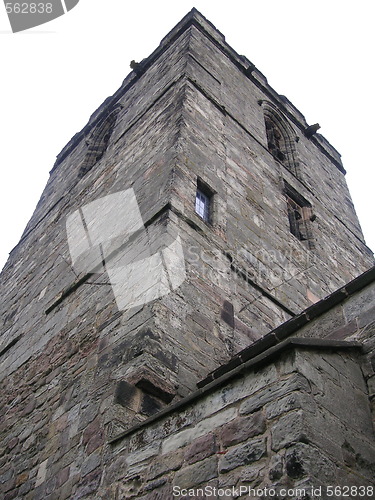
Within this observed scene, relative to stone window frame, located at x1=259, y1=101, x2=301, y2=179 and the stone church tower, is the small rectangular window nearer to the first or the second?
the stone church tower

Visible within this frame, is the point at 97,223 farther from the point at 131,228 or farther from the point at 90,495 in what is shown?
the point at 90,495

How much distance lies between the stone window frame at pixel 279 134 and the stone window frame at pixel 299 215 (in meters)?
1.83

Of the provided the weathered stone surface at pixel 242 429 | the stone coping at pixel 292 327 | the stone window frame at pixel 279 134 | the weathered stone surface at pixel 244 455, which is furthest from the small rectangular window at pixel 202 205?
the stone window frame at pixel 279 134

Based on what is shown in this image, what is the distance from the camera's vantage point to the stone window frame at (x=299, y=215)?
8.80 meters

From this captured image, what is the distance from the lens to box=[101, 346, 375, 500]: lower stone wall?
2572mm

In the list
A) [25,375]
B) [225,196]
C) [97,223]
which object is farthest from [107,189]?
[25,375]

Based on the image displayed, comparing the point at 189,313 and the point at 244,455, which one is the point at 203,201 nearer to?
the point at 189,313

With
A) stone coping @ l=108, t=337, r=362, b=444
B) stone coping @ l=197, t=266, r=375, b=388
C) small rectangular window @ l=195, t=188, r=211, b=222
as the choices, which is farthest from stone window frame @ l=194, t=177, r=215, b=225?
stone coping @ l=108, t=337, r=362, b=444

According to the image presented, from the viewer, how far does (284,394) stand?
283 centimetres

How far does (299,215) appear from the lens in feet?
30.7

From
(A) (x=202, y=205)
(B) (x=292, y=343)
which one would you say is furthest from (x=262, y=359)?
(A) (x=202, y=205)

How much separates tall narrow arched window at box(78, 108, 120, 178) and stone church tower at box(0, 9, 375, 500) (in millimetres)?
207

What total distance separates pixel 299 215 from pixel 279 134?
3504 mm

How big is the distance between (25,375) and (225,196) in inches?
134
